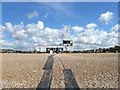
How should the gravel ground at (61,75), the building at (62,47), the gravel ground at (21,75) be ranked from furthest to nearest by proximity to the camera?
the building at (62,47) < the gravel ground at (21,75) < the gravel ground at (61,75)

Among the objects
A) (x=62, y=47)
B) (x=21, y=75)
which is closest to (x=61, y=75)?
(x=21, y=75)

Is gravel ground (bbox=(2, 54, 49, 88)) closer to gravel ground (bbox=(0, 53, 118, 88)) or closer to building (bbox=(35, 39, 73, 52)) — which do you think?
gravel ground (bbox=(0, 53, 118, 88))

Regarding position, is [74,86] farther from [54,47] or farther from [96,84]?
[54,47]

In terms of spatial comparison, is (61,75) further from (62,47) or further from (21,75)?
(62,47)

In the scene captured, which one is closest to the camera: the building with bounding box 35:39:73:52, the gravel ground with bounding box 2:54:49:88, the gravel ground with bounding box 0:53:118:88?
the gravel ground with bounding box 0:53:118:88

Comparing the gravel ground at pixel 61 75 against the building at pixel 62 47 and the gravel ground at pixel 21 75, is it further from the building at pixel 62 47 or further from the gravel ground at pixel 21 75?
the building at pixel 62 47

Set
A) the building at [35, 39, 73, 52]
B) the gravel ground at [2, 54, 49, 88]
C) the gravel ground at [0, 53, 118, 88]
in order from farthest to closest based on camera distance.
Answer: the building at [35, 39, 73, 52], the gravel ground at [2, 54, 49, 88], the gravel ground at [0, 53, 118, 88]

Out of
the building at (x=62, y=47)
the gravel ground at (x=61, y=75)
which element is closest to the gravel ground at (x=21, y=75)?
the gravel ground at (x=61, y=75)

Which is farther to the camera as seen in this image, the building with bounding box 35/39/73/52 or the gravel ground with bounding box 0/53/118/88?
the building with bounding box 35/39/73/52

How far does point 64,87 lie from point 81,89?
597 millimetres

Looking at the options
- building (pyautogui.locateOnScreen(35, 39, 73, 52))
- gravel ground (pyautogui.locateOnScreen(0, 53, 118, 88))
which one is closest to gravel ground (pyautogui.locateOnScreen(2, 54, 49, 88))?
gravel ground (pyautogui.locateOnScreen(0, 53, 118, 88))

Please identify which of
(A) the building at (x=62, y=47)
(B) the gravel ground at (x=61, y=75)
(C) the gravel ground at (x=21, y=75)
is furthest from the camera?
(A) the building at (x=62, y=47)

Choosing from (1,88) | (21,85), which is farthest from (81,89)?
(1,88)

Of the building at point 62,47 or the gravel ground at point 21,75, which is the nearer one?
the gravel ground at point 21,75
